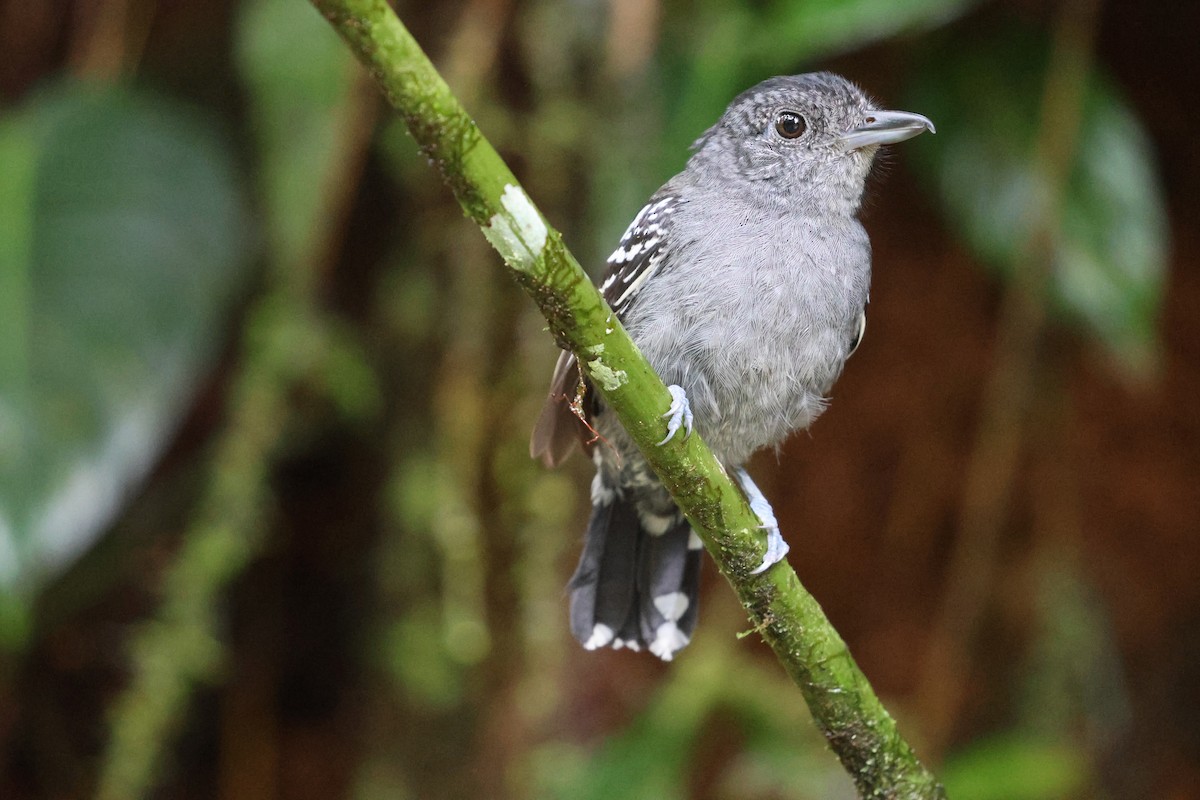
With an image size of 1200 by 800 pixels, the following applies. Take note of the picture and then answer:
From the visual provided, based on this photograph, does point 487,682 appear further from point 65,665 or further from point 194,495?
point 65,665

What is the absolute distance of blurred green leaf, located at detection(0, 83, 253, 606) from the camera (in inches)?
114

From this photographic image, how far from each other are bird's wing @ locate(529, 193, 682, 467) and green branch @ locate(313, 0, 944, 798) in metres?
0.63

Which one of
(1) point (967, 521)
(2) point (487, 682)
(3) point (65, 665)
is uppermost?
(3) point (65, 665)

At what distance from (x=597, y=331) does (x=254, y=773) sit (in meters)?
3.38

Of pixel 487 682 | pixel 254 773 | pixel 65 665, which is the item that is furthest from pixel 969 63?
pixel 65 665

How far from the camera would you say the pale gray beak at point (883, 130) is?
7.82 feet

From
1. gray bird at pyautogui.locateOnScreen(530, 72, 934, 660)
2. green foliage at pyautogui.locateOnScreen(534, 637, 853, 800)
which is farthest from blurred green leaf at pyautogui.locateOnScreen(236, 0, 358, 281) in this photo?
green foliage at pyautogui.locateOnScreen(534, 637, 853, 800)

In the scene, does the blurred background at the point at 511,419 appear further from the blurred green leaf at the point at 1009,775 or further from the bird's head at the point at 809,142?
the bird's head at the point at 809,142

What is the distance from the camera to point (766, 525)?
1997mm

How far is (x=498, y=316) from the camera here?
144 inches

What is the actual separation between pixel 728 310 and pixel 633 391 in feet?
2.80

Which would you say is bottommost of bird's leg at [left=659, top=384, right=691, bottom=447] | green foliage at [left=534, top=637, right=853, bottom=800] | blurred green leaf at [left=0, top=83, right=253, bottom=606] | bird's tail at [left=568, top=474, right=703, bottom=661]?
green foliage at [left=534, top=637, right=853, bottom=800]

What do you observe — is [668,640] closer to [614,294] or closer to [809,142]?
[614,294]

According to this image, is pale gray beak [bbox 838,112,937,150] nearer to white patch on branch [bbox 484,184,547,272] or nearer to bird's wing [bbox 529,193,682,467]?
bird's wing [bbox 529,193,682,467]
